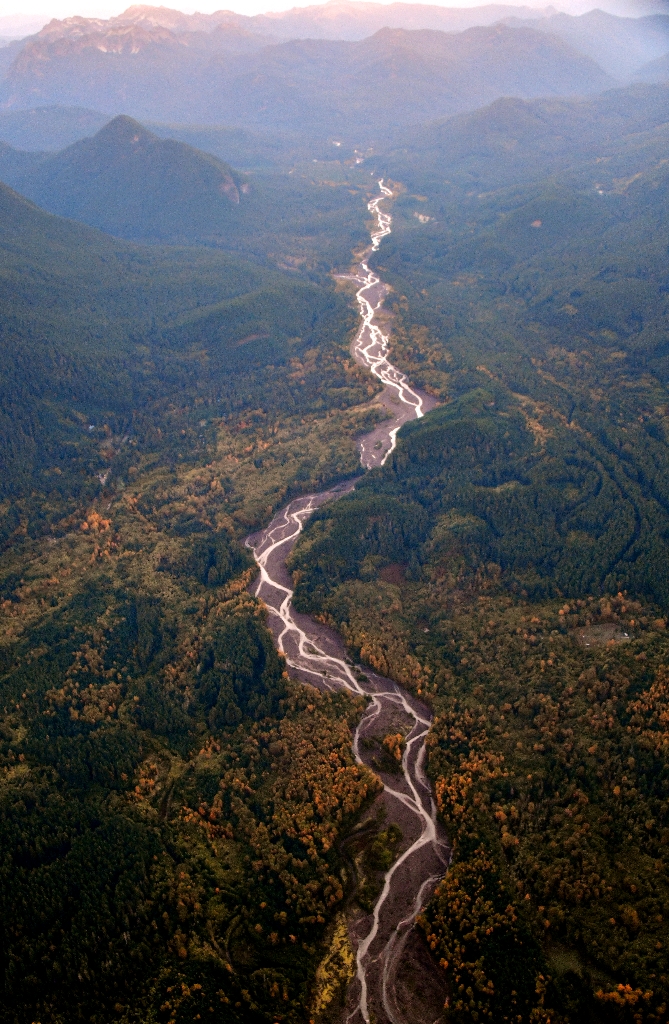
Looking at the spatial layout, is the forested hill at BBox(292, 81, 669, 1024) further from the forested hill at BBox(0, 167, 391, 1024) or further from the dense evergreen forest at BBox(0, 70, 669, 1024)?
the forested hill at BBox(0, 167, 391, 1024)

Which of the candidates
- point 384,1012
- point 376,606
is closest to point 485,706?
point 376,606

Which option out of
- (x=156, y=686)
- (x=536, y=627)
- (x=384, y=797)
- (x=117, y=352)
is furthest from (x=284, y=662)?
(x=117, y=352)

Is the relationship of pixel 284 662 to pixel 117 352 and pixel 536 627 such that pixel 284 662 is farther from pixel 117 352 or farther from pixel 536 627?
pixel 117 352

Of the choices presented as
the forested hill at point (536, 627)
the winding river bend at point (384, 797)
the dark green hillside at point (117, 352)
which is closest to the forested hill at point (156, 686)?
the dark green hillside at point (117, 352)

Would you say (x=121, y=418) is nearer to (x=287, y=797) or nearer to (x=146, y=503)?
(x=146, y=503)

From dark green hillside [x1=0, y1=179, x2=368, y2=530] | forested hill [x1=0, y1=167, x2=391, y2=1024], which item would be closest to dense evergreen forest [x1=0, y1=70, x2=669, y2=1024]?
forested hill [x1=0, y1=167, x2=391, y2=1024]

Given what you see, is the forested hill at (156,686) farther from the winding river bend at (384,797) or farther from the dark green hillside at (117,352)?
the winding river bend at (384,797)

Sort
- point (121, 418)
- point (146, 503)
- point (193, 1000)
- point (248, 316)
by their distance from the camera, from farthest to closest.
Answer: point (248, 316) → point (121, 418) → point (146, 503) → point (193, 1000)
